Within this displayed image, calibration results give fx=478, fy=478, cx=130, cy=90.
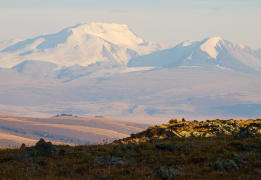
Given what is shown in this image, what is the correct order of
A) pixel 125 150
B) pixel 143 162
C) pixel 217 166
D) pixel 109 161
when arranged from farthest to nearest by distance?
pixel 125 150 < pixel 109 161 < pixel 143 162 < pixel 217 166

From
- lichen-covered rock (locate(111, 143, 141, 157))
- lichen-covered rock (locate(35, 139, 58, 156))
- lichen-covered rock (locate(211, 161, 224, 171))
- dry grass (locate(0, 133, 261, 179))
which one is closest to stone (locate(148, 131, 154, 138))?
dry grass (locate(0, 133, 261, 179))

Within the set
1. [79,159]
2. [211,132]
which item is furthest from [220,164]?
[211,132]

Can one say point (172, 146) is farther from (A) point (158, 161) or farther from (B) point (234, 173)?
(B) point (234, 173)

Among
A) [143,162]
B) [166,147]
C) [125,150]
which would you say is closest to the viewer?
[143,162]

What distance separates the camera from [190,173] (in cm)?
1839

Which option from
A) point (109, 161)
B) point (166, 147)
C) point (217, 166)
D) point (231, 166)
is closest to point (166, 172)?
point (217, 166)

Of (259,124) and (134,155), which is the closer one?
(134,155)

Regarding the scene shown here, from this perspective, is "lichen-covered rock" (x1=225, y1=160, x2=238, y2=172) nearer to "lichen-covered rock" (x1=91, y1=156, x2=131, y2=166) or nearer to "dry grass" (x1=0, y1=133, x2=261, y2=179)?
"dry grass" (x1=0, y1=133, x2=261, y2=179)

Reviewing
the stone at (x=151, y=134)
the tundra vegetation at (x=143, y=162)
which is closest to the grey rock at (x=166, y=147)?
the tundra vegetation at (x=143, y=162)

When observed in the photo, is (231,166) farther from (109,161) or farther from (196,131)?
(196,131)

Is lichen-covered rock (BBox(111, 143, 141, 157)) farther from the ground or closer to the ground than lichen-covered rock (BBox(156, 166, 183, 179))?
farther from the ground

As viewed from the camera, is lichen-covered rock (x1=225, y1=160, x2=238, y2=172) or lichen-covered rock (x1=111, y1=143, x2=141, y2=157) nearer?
lichen-covered rock (x1=225, y1=160, x2=238, y2=172)

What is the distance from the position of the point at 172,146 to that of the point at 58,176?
7.43 metres

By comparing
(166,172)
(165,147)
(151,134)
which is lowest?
(166,172)
